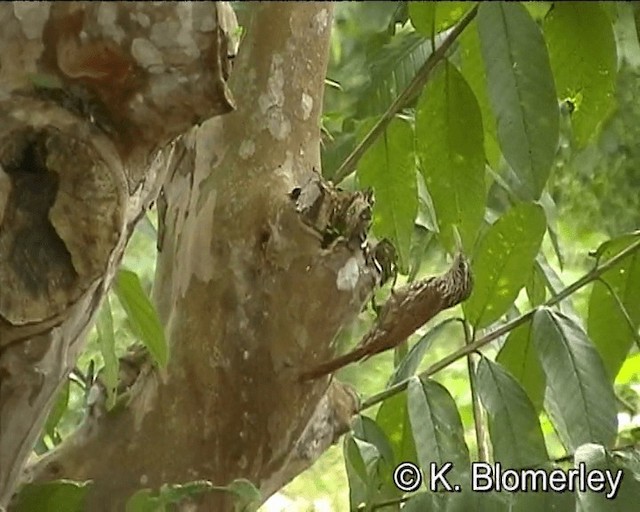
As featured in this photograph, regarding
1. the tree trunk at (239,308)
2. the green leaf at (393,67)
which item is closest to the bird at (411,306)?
the tree trunk at (239,308)

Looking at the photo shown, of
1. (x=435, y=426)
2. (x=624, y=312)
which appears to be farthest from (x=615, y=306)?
(x=435, y=426)

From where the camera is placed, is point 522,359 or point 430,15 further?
point 522,359

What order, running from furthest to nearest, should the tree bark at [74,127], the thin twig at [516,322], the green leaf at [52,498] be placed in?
the thin twig at [516,322]
the green leaf at [52,498]
the tree bark at [74,127]

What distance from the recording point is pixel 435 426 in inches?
20.5

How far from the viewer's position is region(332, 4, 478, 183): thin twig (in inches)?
16.7

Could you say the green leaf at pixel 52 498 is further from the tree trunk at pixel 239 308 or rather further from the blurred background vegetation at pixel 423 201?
the blurred background vegetation at pixel 423 201

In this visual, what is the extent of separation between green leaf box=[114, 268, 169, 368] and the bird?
0.08m

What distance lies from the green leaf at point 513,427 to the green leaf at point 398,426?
0.25ft

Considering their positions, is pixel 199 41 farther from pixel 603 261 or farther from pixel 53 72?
pixel 603 261

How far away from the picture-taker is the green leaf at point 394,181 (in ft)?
1.69

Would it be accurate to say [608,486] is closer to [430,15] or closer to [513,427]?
[513,427]

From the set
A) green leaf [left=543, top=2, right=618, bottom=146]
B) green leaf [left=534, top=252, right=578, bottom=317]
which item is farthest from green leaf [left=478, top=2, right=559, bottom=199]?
green leaf [left=534, top=252, right=578, bottom=317]

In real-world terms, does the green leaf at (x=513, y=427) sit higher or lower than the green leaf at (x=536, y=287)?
lower

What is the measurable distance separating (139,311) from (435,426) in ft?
0.58
